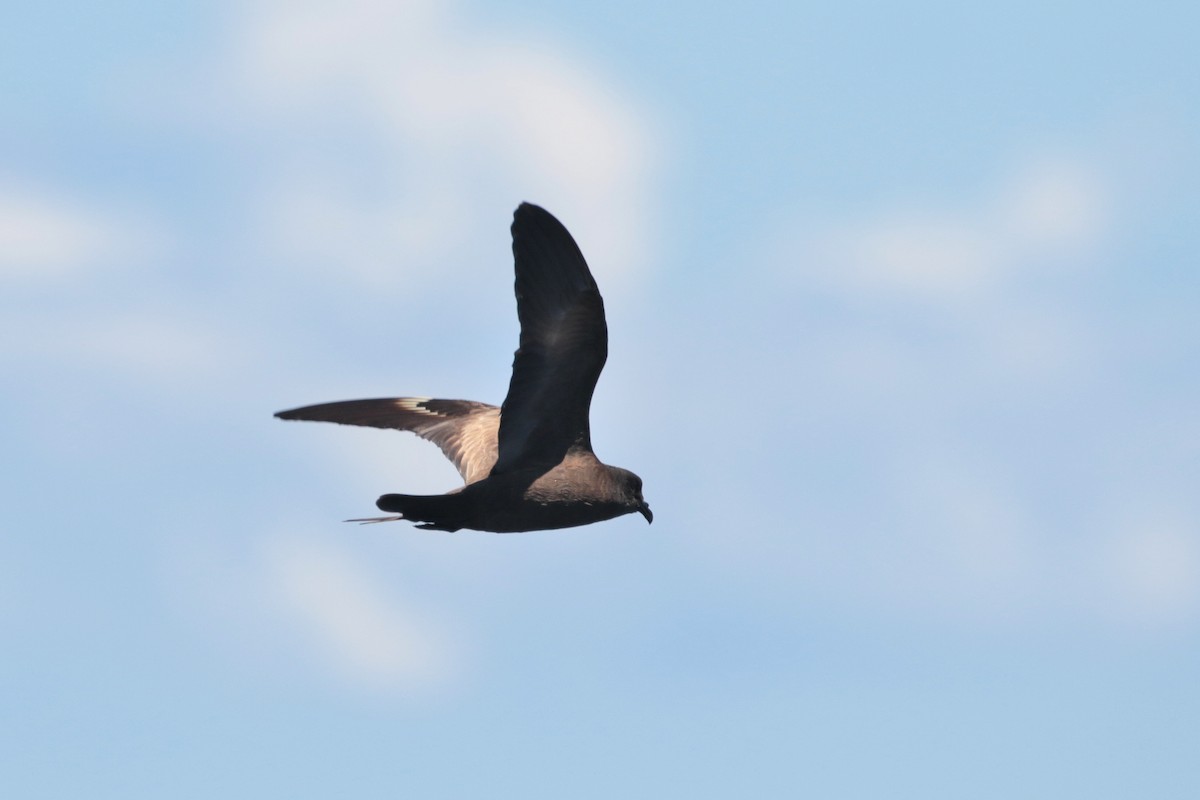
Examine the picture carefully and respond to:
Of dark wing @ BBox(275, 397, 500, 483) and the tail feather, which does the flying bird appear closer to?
the tail feather

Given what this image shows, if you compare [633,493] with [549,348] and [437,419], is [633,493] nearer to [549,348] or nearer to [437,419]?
[549,348]

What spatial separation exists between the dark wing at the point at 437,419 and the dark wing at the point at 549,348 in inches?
58.4

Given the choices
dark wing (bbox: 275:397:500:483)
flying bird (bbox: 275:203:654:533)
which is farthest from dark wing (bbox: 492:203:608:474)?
dark wing (bbox: 275:397:500:483)

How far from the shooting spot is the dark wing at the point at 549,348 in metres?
12.3

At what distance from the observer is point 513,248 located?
12.4 metres

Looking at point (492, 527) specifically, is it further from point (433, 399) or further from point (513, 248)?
point (433, 399)

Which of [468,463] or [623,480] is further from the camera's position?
[468,463]

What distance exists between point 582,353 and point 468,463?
240 cm

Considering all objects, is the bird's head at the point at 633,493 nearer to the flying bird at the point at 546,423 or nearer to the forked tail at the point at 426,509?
the flying bird at the point at 546,423

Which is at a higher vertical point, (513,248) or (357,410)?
(513,248)

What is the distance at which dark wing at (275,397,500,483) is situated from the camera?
48.6ft

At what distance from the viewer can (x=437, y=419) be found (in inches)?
619

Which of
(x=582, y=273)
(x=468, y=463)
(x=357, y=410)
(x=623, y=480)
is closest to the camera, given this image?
(x=582, y=273)

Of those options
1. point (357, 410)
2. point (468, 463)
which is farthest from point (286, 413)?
point (468, 463)
